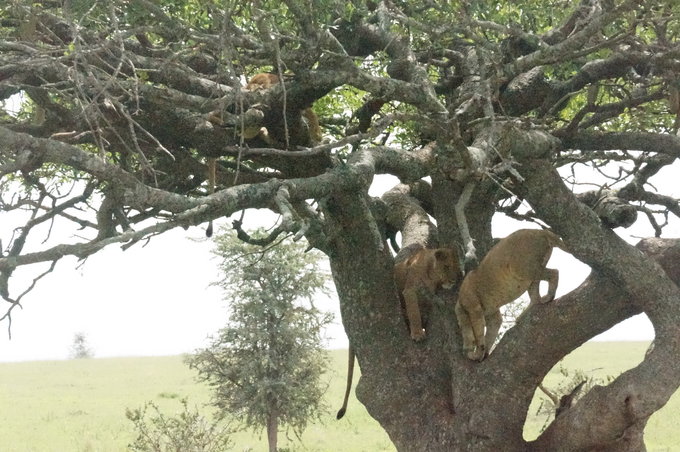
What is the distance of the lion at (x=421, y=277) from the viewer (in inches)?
303

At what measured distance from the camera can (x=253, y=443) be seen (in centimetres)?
2292

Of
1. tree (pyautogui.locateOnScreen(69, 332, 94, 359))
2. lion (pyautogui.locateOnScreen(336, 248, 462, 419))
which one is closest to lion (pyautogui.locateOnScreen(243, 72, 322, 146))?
lion (pyautogui.locateOnScreen(336, 248, 462, 419))

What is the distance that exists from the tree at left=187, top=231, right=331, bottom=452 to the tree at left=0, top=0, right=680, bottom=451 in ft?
36.1

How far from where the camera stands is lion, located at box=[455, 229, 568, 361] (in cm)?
716

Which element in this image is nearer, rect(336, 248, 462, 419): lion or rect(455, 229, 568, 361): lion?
rect(455, 229, 568, 361): lion

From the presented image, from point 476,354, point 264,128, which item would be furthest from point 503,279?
point 264,128

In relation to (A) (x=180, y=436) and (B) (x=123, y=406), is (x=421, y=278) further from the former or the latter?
(B) (x=123, y=406)

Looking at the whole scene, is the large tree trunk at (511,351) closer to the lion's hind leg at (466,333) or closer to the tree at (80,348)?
the lion's hind leg at (466,333)

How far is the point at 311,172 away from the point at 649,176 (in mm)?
3205

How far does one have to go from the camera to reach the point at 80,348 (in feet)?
209

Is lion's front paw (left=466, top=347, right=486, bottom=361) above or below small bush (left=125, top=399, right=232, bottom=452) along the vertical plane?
above

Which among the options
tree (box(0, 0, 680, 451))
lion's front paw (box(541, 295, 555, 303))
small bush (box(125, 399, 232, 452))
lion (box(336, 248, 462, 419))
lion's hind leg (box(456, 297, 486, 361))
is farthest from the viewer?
small bush (box(125, 399, 232, 452))

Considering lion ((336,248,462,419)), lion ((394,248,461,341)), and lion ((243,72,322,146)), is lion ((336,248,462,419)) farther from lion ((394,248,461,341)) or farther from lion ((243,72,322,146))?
lion ((243,72,322,146))

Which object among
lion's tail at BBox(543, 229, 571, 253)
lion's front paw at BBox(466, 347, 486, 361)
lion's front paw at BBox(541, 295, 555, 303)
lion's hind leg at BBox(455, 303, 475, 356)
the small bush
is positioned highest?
lion's tail at BBox(543, 229, 571, 253)
